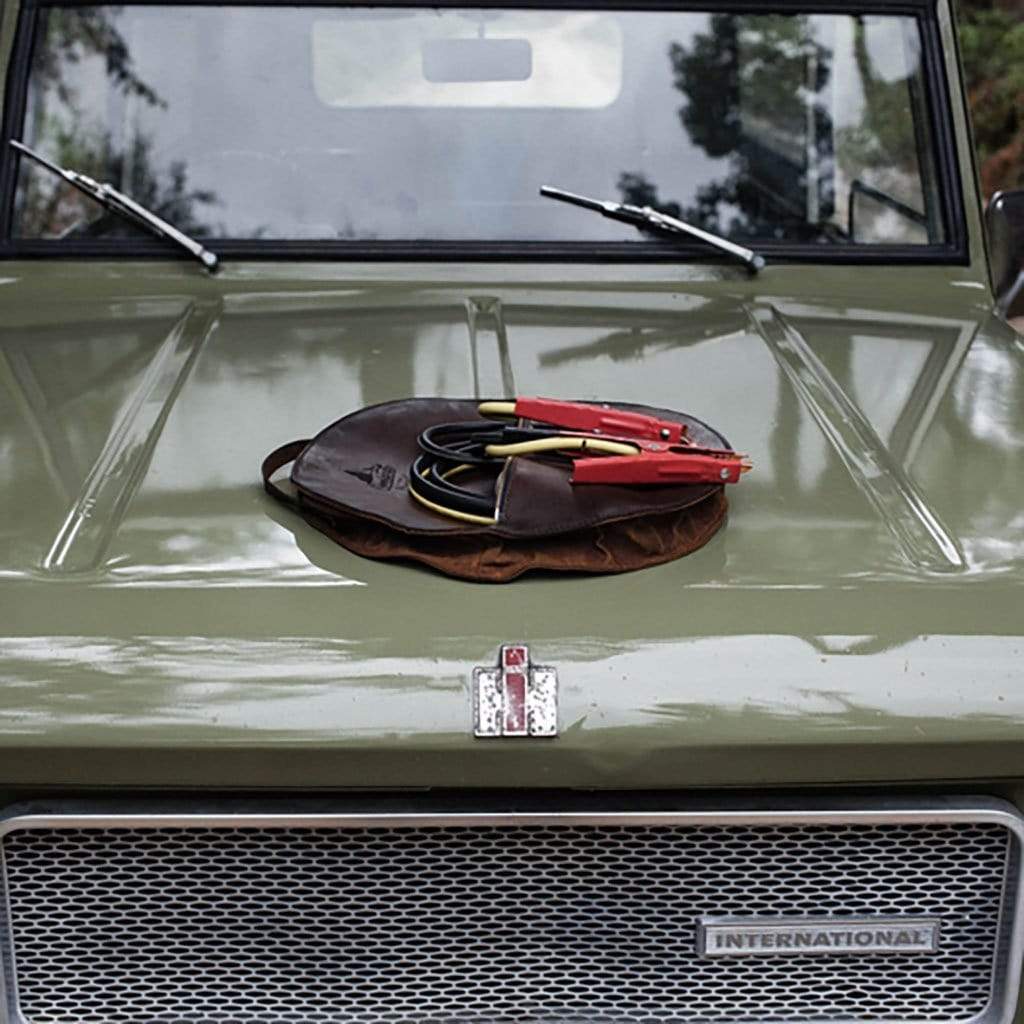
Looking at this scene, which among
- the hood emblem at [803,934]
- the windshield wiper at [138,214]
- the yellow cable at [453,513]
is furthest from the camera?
the windshield wiper at [138,214]

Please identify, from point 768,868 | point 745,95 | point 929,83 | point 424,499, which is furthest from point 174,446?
point 929,83

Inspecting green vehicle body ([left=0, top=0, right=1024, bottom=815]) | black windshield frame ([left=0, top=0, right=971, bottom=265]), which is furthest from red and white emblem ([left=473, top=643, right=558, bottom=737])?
black windshield frame ([left=0, top=0, right=971, bottom=265])

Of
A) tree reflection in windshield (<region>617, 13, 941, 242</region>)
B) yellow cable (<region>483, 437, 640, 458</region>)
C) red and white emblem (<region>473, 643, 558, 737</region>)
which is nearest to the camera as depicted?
red and white emblem (<region>473, 643, 558, 737</region>)

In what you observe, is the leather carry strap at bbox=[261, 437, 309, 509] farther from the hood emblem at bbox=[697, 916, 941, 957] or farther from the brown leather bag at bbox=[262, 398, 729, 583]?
the hood emblem at bbox=[697, 916, 941, 957]

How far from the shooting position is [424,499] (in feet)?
6.81

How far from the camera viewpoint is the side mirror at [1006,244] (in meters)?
2.99

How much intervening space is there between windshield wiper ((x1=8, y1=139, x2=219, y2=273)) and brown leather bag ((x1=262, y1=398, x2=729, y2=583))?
85 centimetres

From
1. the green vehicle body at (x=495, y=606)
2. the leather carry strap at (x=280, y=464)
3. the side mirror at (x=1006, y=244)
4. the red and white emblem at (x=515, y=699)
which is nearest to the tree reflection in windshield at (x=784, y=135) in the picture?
the side mirror at (x=1006, y=244)

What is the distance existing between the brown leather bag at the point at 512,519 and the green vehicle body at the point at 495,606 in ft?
0.09

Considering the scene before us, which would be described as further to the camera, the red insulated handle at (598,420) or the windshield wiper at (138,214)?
the windshield wiper at (138,214)

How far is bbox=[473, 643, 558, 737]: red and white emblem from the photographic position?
1.81m

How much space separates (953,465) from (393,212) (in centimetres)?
114

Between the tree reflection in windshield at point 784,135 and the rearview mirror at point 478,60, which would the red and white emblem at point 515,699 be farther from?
the rearview mirror at point 478,60

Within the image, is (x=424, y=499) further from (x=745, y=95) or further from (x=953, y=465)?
(x=745, y=95)
